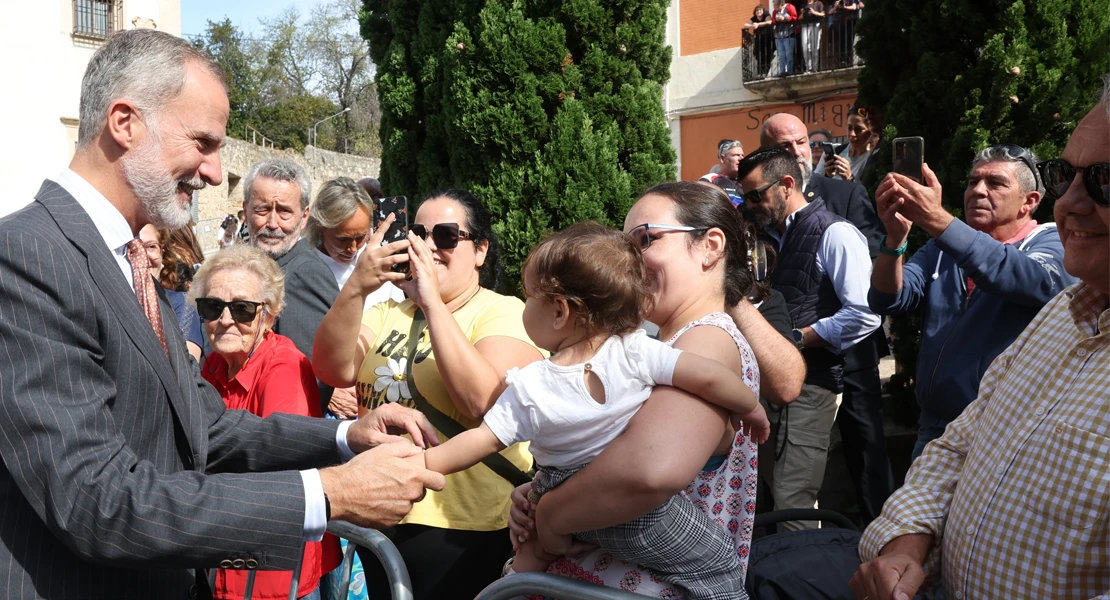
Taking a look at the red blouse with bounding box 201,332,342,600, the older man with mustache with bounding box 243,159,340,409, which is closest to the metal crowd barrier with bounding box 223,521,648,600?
the red blouse with bounding box 201,332,342,600

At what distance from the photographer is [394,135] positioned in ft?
25.9

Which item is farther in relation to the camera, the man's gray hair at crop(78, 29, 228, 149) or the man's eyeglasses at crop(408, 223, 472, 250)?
the man's eyeglasses at crop(408, 223, 472, 250)

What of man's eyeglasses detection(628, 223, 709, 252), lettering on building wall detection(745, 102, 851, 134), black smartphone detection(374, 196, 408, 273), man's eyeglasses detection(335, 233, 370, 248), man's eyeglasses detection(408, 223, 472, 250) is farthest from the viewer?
lettering on building wall detection(745, 102, 851, 134)

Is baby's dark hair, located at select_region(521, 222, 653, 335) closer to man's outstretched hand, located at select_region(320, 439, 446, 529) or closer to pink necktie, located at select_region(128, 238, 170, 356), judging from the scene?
man's outstretched hand, located at select_region(320, 439, 446, 529)

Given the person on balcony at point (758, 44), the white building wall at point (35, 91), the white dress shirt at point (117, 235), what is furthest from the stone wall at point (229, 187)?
the white dress shirt at point (117, 235)

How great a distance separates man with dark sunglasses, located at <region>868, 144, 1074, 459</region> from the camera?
331 cm

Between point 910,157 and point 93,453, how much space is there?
2.81 meters

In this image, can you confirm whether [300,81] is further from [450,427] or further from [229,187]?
[450,427]

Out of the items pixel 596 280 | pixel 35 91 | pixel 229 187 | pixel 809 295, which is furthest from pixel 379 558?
pixel 229 187

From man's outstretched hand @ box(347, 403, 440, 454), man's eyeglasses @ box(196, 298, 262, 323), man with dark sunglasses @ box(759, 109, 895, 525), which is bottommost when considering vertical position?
man with dark sunglasses @ box(759, 109, 895, 525)

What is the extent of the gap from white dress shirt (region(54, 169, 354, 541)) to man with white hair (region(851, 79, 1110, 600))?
1.28 m

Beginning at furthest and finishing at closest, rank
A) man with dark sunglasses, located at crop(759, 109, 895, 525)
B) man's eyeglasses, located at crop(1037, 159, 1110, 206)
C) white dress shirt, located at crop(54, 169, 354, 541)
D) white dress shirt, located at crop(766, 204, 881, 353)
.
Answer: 1. man with dark sunglasses, located at crop(759, 109, 895, 525)
2. white dress shirt, located at crop(766, 204, 881, 353)
3. white dress shirt, located at crop(54, 169, 354, 541)
4. man's eyeglasses, located at crop(1037, 159, 1110, 206)

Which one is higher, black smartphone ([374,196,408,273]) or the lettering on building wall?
the lettering on building wall

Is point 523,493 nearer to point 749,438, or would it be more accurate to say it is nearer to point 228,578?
point 749,438
